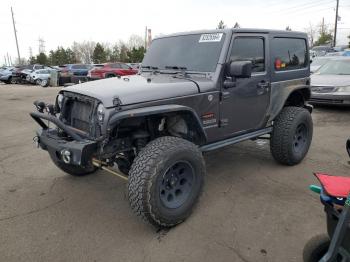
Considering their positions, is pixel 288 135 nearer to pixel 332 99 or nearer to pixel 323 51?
pixel 332 99

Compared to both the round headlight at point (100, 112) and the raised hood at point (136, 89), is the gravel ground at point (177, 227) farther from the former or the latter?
the raised hood at point (136, 89)

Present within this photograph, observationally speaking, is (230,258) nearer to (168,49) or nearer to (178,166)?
(178,166)

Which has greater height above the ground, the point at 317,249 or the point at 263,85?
the point at 263,85

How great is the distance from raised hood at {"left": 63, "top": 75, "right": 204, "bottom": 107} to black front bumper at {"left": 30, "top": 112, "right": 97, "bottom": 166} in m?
0.41

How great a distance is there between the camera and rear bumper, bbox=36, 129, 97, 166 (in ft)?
10.6

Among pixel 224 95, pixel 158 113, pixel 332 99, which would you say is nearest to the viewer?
pixel 158 113

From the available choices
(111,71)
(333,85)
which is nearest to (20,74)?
(111,71)

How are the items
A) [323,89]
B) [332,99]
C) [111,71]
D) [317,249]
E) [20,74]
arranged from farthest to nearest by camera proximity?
1. [20,74]
2. [111,71]
3. [323,89]
4. [332,99]
5. [317,249]

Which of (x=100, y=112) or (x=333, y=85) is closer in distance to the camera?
(x=100, y=112)

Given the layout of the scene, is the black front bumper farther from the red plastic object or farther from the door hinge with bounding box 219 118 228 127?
the red plastic object

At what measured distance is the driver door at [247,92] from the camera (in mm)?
4254

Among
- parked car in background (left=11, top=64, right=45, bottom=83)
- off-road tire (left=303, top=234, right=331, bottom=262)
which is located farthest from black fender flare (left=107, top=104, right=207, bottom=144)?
parked car in background (left=11, top=64, right=45, bottom=83)

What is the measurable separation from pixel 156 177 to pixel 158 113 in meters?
0.63

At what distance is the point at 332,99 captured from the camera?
941cm
